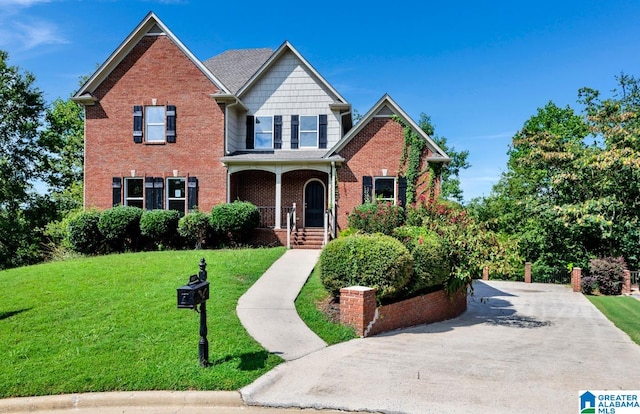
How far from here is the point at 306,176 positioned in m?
21.5

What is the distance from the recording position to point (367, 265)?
31.0 feet

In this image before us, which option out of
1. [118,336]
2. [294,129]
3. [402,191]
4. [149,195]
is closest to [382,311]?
[118,336]

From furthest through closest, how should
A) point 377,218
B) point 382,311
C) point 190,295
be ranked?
point 377,218 < point 382,311 < point 190,295

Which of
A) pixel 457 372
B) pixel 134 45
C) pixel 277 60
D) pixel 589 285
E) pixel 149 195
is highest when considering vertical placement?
pixel 134 45

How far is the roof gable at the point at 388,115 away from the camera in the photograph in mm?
19219

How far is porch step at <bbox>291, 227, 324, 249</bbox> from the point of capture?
62.4 ft

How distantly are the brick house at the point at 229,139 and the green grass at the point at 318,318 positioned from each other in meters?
8.91

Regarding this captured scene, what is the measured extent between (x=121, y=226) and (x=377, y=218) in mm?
10056

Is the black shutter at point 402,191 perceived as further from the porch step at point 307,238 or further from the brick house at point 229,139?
the porch step at point 307,238

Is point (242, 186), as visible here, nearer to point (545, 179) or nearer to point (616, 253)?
point (545, 179)

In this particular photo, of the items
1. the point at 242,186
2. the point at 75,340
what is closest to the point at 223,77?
the point at 242,186

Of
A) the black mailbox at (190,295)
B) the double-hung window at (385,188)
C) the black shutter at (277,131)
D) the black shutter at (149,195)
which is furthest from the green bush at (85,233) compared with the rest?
the black mailbox at (190,295)

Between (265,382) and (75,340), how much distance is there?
11.1 ft

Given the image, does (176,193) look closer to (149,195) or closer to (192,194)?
(192,194)
